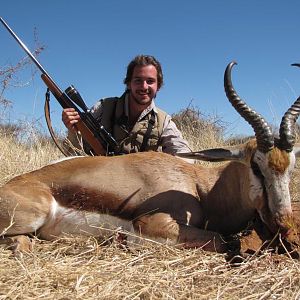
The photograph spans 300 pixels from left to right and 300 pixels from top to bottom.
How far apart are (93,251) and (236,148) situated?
1629mm

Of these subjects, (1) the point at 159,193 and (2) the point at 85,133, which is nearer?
(1) the point at 159,193

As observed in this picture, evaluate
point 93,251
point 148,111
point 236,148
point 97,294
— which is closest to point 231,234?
point 236,148

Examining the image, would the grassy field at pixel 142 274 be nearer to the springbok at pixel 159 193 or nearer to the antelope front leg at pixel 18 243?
the antelope front leg at pixel 18 243

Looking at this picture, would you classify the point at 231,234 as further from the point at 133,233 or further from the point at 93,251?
the point at 93,251

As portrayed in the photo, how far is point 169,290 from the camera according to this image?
2902 mm

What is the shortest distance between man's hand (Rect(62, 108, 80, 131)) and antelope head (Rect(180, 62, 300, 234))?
245cm

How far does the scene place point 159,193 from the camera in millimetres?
4438

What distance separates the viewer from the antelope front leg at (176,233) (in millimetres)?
3908

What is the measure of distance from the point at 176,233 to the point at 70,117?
291 cm

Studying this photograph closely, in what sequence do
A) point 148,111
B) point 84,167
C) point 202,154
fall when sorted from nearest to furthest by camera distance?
1. point 202,154
2. point 84,167
3. point 148,111

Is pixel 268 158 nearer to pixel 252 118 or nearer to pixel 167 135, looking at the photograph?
pixel 252 118

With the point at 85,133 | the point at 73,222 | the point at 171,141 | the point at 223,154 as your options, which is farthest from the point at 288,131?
the point at 85,133

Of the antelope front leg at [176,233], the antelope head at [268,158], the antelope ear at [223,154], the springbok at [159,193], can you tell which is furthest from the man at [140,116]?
the antelope front leg at [176,233]

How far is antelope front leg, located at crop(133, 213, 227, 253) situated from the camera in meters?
3.91
